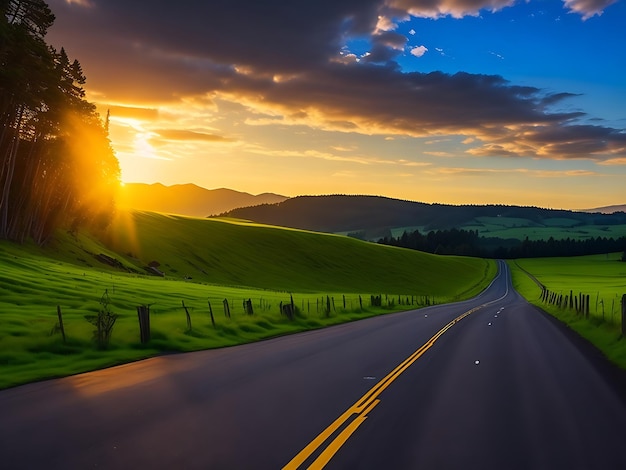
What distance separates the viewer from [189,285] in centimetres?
5650

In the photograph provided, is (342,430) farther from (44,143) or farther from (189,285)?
(44,143)

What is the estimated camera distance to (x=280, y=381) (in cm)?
1349

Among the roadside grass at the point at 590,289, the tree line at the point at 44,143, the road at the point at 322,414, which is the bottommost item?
the roadside grass at the point at 590,289

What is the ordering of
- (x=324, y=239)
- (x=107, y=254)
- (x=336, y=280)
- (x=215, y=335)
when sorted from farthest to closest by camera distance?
(x=324, y=239) → (x=336, y=280) → (x=107, y=254) → (x=215, y=335)

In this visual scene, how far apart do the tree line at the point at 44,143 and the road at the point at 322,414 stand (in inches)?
1833

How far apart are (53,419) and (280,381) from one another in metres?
5.12

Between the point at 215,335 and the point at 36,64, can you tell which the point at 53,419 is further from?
the point at 36,64

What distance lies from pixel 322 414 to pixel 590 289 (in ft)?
278

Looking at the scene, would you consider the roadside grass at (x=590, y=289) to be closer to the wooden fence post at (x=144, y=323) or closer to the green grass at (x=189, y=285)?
the green grass at (x=189, y=285)

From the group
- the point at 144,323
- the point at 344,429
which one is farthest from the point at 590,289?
the point at 344,429

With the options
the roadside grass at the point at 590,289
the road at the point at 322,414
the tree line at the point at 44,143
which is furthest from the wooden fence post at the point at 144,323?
the tree line at the point at 44,143

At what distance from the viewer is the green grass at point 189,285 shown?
1902 centimetres

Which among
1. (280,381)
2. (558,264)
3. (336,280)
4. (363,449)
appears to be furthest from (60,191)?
(558,264)

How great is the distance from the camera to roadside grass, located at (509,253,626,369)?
22.8 m
